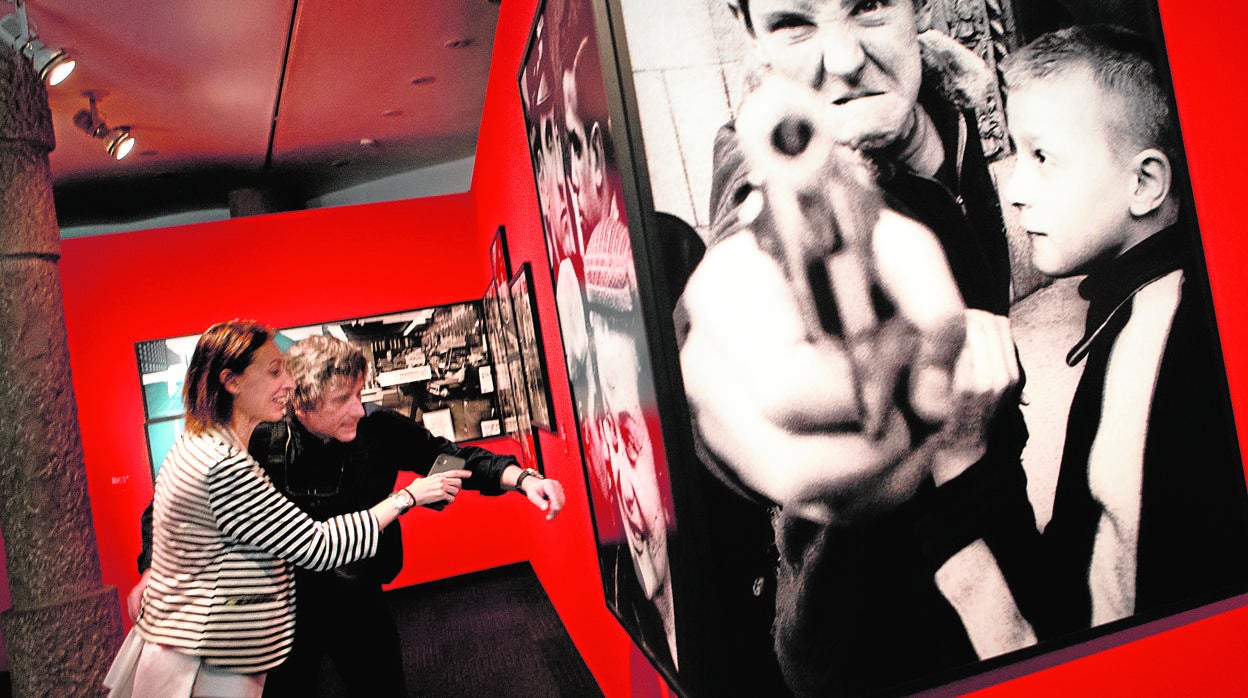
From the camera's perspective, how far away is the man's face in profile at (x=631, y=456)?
5.42 ft

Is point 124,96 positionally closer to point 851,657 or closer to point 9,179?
point 9,179

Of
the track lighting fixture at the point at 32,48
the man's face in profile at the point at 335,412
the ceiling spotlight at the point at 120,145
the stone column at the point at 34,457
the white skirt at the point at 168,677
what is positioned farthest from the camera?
the ceiling spotlight at the point at 120,145

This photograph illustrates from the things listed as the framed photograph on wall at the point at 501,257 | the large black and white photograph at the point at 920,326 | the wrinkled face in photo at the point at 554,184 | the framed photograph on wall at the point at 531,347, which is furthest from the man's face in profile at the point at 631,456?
the framed photograph on wall at the point at 501,257

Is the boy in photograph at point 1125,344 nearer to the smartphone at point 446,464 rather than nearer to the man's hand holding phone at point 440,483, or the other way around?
the man's hand holding phone at point 440,483

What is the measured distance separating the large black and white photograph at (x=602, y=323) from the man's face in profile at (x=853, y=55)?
343mm

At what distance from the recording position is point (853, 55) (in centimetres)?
154

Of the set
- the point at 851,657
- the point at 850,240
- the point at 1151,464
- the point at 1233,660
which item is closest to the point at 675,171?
the point at 850,240

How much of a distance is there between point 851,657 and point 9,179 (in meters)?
3.58

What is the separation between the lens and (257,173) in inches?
250

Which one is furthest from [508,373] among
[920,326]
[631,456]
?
[920,326]

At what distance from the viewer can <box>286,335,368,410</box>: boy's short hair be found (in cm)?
237

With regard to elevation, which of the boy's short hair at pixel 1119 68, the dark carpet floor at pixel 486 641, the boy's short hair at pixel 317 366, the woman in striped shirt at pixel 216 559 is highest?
the boy's short hair at pixel 1119 68

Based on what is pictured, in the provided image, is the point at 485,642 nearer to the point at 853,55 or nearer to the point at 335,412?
the point at 335,412

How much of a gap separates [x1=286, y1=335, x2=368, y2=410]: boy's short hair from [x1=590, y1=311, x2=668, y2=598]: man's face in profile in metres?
A: 0.83
